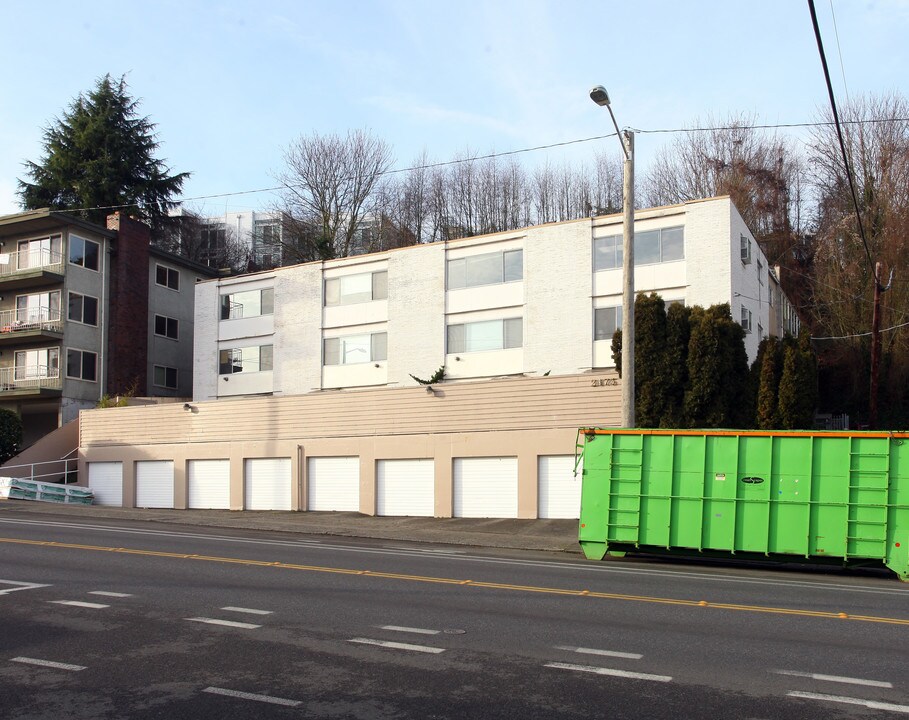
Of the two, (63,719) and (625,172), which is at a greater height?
(625,172)

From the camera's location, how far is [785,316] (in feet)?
142

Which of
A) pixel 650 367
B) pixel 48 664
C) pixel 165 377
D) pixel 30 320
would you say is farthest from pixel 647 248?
pixel 30 320

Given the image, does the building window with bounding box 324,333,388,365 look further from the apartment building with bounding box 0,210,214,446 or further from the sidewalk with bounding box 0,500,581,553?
the apartment building with bounding box 0,210,214,446

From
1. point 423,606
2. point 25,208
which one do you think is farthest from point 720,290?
point 25,208

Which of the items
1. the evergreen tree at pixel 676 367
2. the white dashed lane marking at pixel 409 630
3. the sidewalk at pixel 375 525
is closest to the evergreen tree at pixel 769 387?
the evergreen tree at pixel 676 367

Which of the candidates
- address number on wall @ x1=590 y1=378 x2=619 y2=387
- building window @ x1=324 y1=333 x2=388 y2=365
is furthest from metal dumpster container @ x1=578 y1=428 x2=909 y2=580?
building window @ x1=324 y1=333 x2=388 y2=365

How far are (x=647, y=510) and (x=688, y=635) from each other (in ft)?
25.6

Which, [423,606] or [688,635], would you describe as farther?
[423,606]

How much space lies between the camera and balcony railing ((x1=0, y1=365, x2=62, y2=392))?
133 ft

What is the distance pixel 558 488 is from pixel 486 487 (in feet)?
7.76

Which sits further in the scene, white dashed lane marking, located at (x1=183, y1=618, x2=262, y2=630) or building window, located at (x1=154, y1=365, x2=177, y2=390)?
building window, located at (x1=154, y1=365, x2=177, y2=390)

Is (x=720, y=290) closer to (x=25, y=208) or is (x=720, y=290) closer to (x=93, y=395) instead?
(x=93, y=395)

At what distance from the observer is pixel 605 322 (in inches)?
1303

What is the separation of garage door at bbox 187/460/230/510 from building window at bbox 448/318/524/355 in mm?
10046
